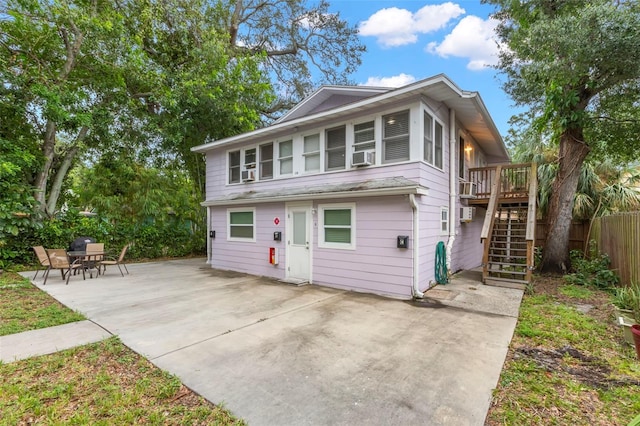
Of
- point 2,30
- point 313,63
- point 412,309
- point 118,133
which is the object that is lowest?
point 412,309

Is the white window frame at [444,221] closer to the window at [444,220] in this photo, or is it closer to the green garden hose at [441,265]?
the window at [444,220]

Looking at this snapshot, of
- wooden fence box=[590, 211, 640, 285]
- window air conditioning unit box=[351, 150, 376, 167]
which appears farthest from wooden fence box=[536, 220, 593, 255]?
window air conditioning unit box=[351, 150, 376, 167]

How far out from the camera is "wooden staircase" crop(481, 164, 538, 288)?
6.58 metres

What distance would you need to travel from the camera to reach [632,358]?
324cm

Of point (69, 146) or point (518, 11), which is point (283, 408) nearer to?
point (518, 11)

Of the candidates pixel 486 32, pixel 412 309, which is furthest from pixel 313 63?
pixel 412 309

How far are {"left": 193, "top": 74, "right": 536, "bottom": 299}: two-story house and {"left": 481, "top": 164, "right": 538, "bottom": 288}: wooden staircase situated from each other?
792 mm

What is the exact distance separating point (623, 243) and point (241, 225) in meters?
9.09

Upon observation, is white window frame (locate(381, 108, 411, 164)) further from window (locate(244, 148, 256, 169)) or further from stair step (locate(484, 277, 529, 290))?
window (locate(244, 148, 256, 169))

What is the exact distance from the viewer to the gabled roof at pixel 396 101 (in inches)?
232

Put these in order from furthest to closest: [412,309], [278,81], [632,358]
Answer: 1. [278,81]
2. [412,309]
3. [632,358]

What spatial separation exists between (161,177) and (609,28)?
47.4 ft

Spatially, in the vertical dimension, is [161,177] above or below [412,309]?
above

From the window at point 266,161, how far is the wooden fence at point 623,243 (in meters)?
8.04
